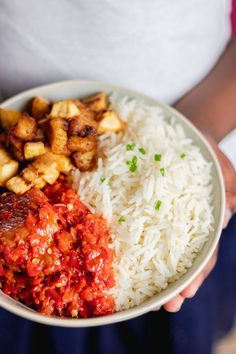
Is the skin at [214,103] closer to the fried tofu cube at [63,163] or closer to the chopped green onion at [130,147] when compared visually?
the chopped green onion at [130,147]

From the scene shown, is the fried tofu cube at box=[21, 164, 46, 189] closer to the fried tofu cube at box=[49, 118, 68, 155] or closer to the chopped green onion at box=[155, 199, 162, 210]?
the fried tofu cube at box=[49, 118, 68, 155]

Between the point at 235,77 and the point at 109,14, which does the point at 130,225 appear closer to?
the point at 109,14

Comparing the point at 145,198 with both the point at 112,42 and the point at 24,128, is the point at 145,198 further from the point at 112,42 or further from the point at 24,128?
the point at 112,42

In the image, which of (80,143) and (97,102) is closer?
(80,143)

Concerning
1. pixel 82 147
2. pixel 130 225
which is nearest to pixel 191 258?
pixel 130 225

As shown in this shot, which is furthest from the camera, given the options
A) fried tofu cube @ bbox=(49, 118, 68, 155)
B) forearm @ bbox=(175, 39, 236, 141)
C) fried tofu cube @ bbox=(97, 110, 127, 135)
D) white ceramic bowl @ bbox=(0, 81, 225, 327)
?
forearm @ bbox=(175, 39, 236, 141)

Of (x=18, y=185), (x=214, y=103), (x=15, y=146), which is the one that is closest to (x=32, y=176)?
(x=18, y=185)

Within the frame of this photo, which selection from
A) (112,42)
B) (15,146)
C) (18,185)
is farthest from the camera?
(112,42)

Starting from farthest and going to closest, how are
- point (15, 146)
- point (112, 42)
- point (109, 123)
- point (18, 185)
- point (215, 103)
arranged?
1. point (215, 103)
2. point (112, 42)
3. point (109, 123)
4. point (15, 146)
5. point (18, 185)

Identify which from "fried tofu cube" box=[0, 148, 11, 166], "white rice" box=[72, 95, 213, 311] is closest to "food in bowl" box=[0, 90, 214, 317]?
"white rice" box=[72, 95, 213, 311]
